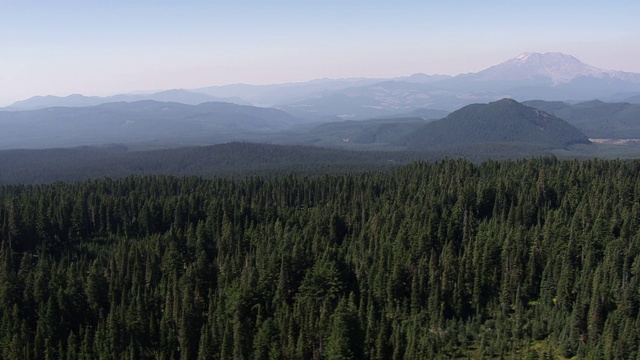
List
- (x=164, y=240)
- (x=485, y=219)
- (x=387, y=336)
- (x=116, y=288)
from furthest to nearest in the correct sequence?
(x=485, y=219)
(x=164, y=240)
(x=116, y=288)
(x=387, y=336)

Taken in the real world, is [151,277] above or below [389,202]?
below

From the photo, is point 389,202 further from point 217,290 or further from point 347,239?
point 217,290

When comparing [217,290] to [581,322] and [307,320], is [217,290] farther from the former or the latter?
[581,322]

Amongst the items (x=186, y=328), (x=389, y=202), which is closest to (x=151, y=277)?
(x=186, y=328)

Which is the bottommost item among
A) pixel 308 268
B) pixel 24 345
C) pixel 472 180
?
pixel 24 345

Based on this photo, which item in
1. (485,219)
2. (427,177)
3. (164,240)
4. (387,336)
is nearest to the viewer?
(387,336)

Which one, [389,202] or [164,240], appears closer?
[164,240]

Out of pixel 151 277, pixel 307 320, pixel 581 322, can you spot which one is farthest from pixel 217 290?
pixel 581 322
